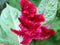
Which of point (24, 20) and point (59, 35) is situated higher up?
point (24, 20)

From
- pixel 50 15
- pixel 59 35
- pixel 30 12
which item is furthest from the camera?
pixel 59 35

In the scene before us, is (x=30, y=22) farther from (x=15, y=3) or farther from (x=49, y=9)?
(x=15, y=3)

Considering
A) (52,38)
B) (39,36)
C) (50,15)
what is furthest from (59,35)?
(39,36)

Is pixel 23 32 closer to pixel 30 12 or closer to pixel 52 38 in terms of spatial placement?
pixel 30 12

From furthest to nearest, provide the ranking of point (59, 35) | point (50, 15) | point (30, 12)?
point (59, 35)
point (50, 15)
point (30, 12)

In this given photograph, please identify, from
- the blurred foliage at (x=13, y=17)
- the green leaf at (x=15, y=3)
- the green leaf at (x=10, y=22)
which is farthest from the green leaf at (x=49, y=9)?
the green leaf at (x=15, y=3)

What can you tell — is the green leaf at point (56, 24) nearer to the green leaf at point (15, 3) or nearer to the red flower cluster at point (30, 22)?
the green leaf at point (15, 3)

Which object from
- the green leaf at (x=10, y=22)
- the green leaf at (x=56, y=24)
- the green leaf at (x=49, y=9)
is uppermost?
the green leaf at (x=49, y=9)

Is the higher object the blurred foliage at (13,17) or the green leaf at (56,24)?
the blurred foliage at (13,17)
